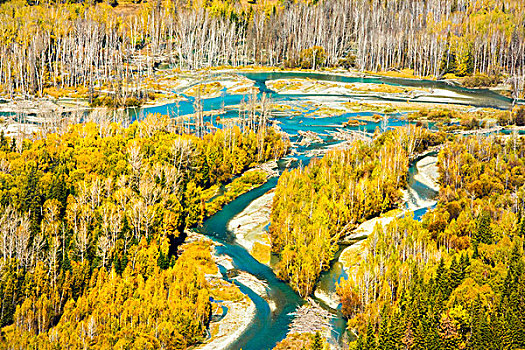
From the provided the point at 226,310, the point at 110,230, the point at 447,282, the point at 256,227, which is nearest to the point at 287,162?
the point at 256,227

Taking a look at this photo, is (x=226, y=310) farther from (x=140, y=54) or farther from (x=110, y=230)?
(x=140, y=54)

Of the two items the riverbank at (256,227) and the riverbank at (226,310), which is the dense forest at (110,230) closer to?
the riverbank at (226,310)

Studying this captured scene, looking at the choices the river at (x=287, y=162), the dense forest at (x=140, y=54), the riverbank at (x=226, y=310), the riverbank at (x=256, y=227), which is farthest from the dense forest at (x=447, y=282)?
the dense forest at (x=140, y=54)

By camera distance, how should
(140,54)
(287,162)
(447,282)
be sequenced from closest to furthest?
(447,282), (287,162), (140,54)

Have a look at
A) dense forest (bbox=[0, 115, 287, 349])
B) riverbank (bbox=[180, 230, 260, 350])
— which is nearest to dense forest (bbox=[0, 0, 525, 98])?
dense forest (bbox=[0, 115, 287, 349])

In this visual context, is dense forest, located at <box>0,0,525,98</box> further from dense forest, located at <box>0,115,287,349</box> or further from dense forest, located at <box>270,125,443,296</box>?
dense forest, located at <box>270,125,443,296</box>

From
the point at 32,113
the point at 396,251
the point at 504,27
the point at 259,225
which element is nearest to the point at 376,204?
the point at 259,225
